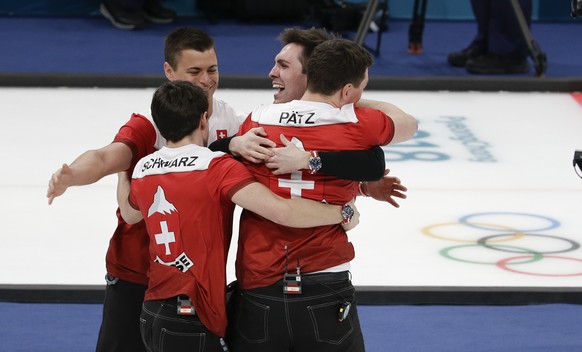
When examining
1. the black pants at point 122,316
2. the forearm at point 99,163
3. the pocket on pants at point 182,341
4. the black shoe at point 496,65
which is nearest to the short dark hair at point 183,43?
the forearm at point 99,163

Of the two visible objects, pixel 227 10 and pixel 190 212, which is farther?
pixel 227 10

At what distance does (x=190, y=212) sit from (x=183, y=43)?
24.1 inches

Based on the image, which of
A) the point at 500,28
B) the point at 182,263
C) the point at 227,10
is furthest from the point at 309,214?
the point at 227,10

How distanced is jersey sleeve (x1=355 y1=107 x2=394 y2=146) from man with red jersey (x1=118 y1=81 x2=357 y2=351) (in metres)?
0.22

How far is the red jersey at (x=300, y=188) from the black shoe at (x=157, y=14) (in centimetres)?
854

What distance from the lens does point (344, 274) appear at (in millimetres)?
3072

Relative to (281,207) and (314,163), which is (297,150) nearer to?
(314,163)

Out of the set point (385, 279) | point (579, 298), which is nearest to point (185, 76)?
point (385, 279)

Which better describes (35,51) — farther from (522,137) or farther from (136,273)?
(136,273)

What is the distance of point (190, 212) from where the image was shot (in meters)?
2.93

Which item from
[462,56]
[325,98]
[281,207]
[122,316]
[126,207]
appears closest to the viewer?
[281,207]

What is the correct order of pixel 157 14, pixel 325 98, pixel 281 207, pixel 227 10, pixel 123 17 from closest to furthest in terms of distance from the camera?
pixel 281 207 < pixel 325 98 < pixel 123 17 < pixel 157 14 < pixel 227 10

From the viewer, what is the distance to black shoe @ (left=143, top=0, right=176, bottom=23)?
11422 millimetres

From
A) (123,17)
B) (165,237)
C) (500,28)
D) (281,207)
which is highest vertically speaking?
(281,207)
